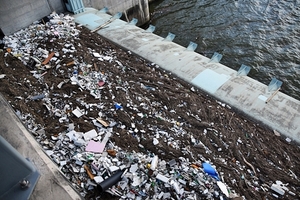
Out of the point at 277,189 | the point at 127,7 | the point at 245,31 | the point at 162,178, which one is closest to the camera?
the point at 162,178

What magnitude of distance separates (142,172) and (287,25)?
10368 mm

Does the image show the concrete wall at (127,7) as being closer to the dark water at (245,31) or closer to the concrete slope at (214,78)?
the dark water at (245,31)

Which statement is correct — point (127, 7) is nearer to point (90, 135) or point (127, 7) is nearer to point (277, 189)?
point (90, 135)

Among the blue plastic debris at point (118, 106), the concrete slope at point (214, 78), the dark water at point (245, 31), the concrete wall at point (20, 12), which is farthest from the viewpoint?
the dark water at point (245, 31)

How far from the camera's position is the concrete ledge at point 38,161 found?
11.1 ft

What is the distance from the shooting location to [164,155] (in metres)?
4.71

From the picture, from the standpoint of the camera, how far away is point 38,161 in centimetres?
374

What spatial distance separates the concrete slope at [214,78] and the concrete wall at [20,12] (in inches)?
48.4

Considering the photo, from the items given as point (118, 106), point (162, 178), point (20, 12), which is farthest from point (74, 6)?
point (162, 178)

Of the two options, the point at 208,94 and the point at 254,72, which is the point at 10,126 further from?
the point at 254,72

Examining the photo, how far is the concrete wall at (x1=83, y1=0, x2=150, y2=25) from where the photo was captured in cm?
1040

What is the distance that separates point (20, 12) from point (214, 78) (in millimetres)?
7133

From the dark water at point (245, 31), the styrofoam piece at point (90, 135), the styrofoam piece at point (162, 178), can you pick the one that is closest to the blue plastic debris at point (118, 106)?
the styrofoam piece at point (90, 135)

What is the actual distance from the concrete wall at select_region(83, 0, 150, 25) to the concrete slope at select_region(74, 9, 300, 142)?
161cm
